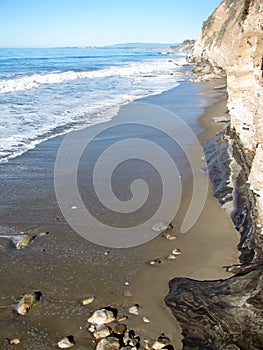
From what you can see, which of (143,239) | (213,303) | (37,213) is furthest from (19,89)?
(213,303)

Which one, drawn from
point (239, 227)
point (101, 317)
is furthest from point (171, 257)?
point (101, 317)

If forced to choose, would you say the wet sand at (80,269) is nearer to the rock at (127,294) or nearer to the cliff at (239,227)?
the rock at (127,294)

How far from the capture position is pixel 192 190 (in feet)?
21.8

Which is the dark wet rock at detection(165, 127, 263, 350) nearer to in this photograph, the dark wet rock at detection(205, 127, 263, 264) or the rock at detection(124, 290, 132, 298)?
the dark wet rock at detection(205, 127, 263, 264)

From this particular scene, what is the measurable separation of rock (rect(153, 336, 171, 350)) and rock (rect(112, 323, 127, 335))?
333 millimetres

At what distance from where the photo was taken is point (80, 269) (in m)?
4.29

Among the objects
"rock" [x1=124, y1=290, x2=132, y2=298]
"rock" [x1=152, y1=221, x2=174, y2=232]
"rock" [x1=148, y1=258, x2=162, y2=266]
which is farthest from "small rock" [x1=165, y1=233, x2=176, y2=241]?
"rock" [x1=124, y1=290, x2=132, y2=298]

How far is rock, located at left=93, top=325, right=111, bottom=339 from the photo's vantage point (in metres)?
3.23

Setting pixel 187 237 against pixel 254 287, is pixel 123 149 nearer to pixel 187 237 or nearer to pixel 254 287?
pixel 187 237

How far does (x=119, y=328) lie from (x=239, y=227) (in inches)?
102

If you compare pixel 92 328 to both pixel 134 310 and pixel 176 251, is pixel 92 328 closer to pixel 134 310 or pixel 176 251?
pixel 134 310

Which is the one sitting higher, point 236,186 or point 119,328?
point 236,186

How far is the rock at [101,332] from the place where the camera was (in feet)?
10.6

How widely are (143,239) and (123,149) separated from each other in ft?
15.3
